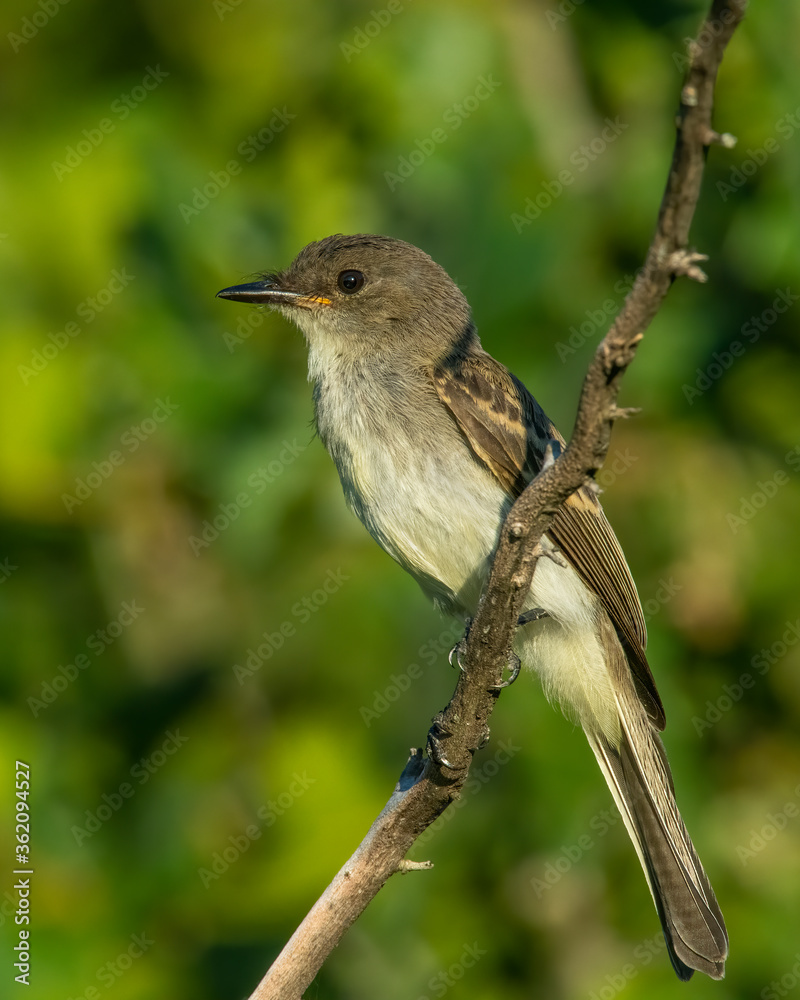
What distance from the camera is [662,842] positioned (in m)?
4.24

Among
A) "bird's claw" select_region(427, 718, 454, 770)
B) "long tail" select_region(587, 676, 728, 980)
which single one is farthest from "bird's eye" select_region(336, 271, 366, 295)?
"bird's claw" select_region(427, 718, 454, 770)

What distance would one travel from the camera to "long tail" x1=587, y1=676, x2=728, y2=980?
4.01m

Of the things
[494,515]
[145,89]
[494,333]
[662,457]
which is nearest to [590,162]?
[494,333]

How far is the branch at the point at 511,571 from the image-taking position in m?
1.94

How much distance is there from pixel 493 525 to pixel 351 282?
4.85 ft

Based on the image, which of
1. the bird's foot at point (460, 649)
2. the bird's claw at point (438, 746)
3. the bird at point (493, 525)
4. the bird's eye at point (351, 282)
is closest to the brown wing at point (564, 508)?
the bird at point (493, 525)

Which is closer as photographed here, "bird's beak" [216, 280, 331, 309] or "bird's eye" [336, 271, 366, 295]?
"bird's beak" [216, 280, 331, 309]

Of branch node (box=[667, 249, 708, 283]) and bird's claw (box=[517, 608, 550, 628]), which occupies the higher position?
branch node (box=[667, 249, 708, 283])

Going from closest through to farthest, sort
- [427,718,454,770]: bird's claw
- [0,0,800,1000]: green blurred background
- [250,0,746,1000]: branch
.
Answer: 1. [250,0,746,1000]: branch
2. [427,718,454,770]: bird's claw
3. [0,0,800,1000]: green blurred background

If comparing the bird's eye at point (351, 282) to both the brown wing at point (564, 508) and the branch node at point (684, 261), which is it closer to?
the brown wing at point (564, 508)

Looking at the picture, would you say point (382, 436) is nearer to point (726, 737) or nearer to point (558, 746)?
point (558, 746)

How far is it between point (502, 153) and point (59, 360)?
1843 millimetres

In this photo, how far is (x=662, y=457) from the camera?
4.46 meters

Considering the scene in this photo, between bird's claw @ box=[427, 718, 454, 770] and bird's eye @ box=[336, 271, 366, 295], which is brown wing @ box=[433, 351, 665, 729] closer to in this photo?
bird's eye @ box=[336, 271, 366, 295]
